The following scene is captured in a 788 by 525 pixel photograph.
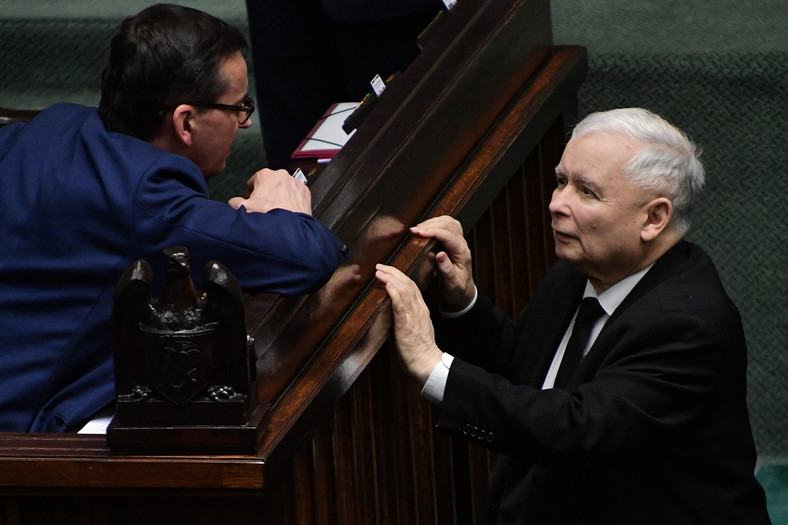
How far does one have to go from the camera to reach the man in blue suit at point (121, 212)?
1.78m

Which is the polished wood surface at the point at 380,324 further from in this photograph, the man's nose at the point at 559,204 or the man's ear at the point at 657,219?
the man's ear at the point at 657,219

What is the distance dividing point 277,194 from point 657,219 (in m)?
0.58

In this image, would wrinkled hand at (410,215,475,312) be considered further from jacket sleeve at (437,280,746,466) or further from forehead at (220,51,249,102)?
forehead at (220,51,249,102)

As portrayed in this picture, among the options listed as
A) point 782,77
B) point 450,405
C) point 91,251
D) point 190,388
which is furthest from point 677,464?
point 782,77

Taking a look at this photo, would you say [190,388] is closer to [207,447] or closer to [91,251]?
[207,447]

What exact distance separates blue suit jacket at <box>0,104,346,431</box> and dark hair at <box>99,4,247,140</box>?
0.06 m

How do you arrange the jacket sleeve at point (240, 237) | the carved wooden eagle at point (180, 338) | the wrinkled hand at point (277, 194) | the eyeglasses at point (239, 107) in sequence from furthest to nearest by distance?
the eyeglasses at point (239, 107)
the wrinkled hand at point (277, 194)
the jacket sleeve at point (240, 237)
the carved wooden eagle at point (180, 338)

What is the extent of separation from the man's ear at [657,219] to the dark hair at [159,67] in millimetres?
686

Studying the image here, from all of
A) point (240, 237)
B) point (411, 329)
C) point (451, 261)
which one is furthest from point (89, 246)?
point (451, 261)

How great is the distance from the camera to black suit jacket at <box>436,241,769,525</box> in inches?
71.8

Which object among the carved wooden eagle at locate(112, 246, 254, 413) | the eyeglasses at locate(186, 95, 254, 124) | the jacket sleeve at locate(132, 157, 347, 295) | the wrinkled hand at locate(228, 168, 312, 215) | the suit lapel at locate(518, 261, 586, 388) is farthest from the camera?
the suit lapel at locate(518, 261, 586, 388)

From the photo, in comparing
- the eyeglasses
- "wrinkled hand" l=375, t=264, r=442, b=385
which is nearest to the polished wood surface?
"wrinkled hand" l=375, t=264, r=442, b=385

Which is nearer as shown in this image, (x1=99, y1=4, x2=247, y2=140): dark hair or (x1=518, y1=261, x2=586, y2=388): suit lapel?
(x1=99, y1=4, x2=247, y2=140): dark hair

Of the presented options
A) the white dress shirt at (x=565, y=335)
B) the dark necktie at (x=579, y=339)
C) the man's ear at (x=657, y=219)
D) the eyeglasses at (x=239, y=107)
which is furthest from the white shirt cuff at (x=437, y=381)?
the eyeglasses at (x=239, y=107)
